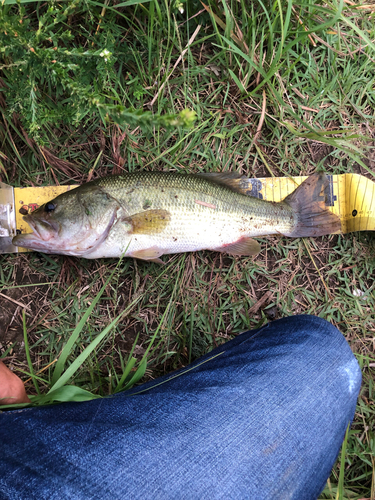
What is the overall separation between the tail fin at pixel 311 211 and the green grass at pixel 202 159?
0.59 ft

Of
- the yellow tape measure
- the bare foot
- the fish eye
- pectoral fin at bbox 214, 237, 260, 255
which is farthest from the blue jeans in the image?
the fish eye

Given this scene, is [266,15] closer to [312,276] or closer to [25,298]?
[312,276]

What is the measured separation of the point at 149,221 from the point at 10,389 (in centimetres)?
161

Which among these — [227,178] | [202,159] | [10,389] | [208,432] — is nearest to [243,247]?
[227,178]

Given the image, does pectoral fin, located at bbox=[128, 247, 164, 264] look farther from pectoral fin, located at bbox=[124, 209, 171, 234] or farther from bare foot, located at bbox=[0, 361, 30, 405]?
bare foot, located at bbox=[0, 361, 30, 405]

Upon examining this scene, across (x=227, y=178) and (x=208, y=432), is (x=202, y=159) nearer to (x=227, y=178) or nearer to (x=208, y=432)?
(x=227, y=178)

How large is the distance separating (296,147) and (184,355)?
84.6 inches

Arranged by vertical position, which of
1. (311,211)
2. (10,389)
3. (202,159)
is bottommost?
(10,389)

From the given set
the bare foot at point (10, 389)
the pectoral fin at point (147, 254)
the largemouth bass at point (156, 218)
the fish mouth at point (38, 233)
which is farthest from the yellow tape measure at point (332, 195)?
the bare foot at point (10, 389)

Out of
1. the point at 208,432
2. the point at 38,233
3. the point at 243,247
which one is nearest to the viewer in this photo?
the point at 208,432

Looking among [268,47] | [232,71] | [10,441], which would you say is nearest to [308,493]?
[10,441]

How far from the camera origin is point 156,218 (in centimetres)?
262

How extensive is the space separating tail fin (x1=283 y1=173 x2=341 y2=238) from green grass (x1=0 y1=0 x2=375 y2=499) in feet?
0.59

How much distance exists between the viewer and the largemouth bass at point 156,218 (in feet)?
8.45
